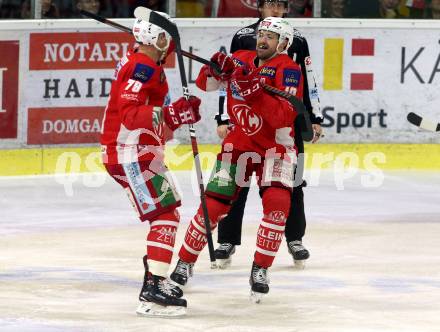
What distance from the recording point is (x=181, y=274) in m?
7.71

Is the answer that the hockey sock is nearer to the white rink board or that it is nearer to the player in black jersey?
the player in black jersey

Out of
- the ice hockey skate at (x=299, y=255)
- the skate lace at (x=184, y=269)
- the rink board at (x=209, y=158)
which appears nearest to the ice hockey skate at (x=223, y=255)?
the ice hockey skate at (x=299, y=255)

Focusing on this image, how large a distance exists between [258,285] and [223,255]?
107 cm

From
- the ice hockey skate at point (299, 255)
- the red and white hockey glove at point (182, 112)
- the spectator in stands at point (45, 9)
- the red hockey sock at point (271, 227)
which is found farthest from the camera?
the spectator in stands at point (45, 9)

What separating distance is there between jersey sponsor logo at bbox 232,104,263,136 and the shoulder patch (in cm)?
81

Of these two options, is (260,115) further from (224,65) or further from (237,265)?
(237,265)

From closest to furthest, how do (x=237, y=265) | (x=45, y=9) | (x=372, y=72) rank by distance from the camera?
(x=237, y=265)
(x=45, y=9)
(x=372, y=72)

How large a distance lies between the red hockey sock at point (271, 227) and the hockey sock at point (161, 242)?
0.63 m

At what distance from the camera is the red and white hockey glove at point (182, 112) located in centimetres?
696

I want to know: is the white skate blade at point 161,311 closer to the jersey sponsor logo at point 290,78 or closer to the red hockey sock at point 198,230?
the red hockey sock at point 198,230

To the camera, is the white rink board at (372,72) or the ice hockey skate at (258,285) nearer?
the ice hockey skate at (258,285)

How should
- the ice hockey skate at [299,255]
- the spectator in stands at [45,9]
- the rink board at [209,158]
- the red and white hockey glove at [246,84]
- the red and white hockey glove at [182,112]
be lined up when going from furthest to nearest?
the spectator in stands at [45,9], the rink board at [209,158], the ice hockey skate at [299,255], the red and white hockey glove at [246,84], the red and white hockey glove at [182,112]

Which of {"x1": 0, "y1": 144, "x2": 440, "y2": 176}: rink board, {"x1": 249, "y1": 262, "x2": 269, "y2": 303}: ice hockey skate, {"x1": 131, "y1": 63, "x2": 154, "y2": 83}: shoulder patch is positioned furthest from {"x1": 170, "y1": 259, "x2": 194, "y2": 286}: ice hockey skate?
{"x1": 0, "y1": 144, "x2": 440, "y2": 176}: rink board

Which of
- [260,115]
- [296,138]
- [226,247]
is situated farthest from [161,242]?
[296,138]
